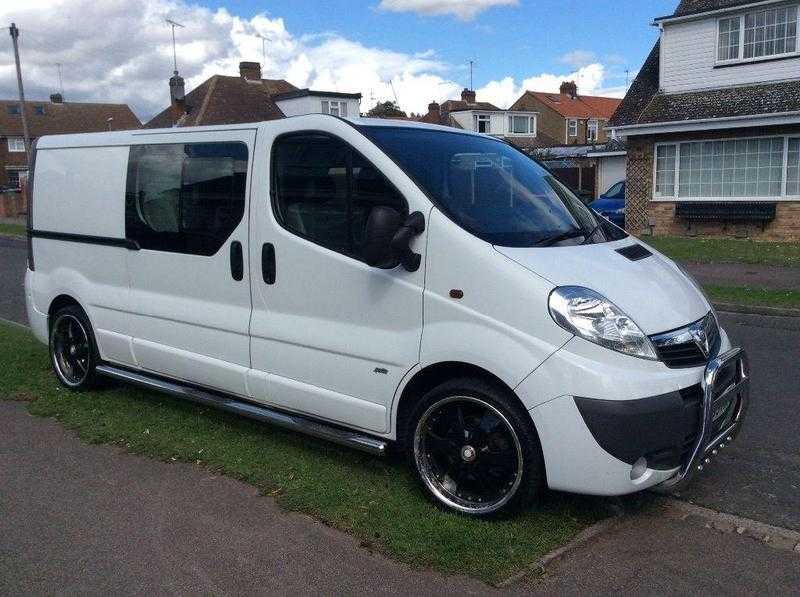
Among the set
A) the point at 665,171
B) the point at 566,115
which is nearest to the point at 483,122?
the point at 566,115

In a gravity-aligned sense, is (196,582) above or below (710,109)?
below

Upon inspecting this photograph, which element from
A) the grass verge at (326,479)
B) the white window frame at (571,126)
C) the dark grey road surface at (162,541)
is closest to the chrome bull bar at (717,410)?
the grass verge at (326,479)

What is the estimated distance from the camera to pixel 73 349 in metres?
6.49

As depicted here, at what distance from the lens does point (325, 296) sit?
443cm

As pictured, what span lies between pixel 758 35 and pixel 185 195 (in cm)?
1890

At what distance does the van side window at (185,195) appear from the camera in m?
4.95

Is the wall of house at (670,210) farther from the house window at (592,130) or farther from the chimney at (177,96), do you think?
the house window at (592,130)

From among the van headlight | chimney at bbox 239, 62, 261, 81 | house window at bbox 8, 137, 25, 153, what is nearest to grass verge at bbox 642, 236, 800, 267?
the van headlight

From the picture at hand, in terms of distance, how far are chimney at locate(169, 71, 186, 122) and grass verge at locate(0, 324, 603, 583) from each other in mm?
42171

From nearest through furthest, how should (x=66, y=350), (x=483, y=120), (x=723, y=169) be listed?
(x=66, y=350), (x=723, y=169), (x=483, y=120)

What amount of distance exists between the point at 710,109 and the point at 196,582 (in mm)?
19663

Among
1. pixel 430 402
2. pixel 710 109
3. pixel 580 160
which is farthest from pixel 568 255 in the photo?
pixel 580 160

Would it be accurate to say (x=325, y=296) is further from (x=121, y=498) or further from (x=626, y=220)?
(x=626, y=220)

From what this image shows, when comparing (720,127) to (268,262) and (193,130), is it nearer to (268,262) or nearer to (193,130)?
(193,130)
